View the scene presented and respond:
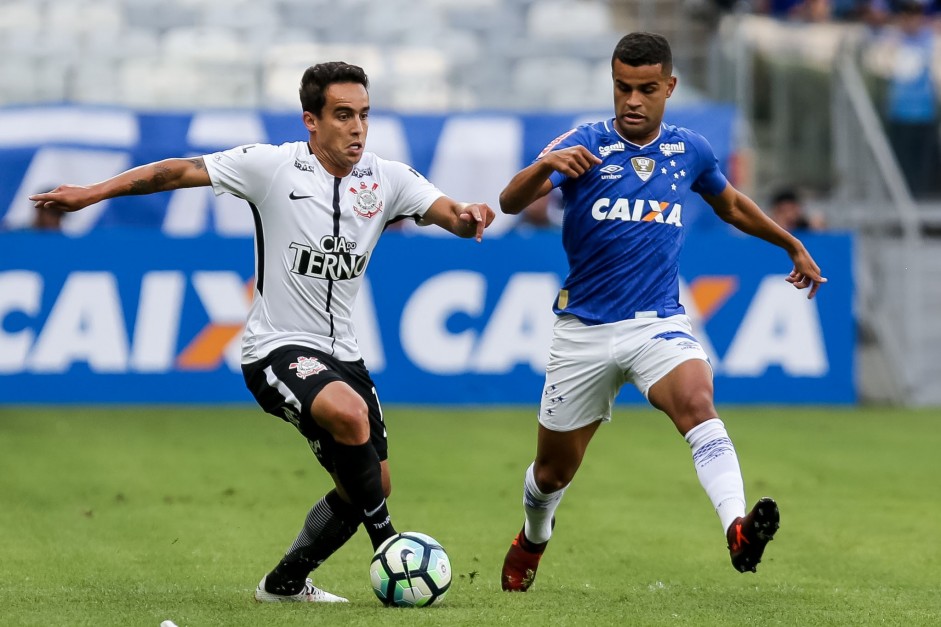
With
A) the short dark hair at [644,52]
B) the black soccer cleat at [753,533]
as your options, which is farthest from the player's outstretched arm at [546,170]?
the black soccer cleat at [753,533]

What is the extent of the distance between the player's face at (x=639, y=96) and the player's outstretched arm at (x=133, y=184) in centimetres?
194

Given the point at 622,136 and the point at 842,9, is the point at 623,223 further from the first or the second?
the point at 842,9

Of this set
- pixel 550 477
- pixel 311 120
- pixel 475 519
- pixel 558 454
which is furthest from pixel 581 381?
pixel 475 519

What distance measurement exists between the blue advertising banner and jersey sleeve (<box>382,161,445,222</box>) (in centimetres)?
874

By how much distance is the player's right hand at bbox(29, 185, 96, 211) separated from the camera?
21.0 feet

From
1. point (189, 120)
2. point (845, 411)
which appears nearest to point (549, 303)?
point (845, 411)

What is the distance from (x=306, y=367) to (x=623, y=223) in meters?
1.64

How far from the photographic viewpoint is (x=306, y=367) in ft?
21.5

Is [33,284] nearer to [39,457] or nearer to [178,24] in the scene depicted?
[39,457]

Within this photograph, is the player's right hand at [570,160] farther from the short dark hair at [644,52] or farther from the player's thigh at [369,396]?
the player's thigh at [369,396]

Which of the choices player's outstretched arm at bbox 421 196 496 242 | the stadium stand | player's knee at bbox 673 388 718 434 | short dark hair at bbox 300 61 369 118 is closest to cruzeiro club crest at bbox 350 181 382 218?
player's outstretched arm at bbox 421 196 496 242

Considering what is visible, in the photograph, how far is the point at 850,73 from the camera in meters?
18.0

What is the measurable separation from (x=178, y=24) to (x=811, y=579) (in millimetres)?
15064

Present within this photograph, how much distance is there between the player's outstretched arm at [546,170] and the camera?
21.6 feet
